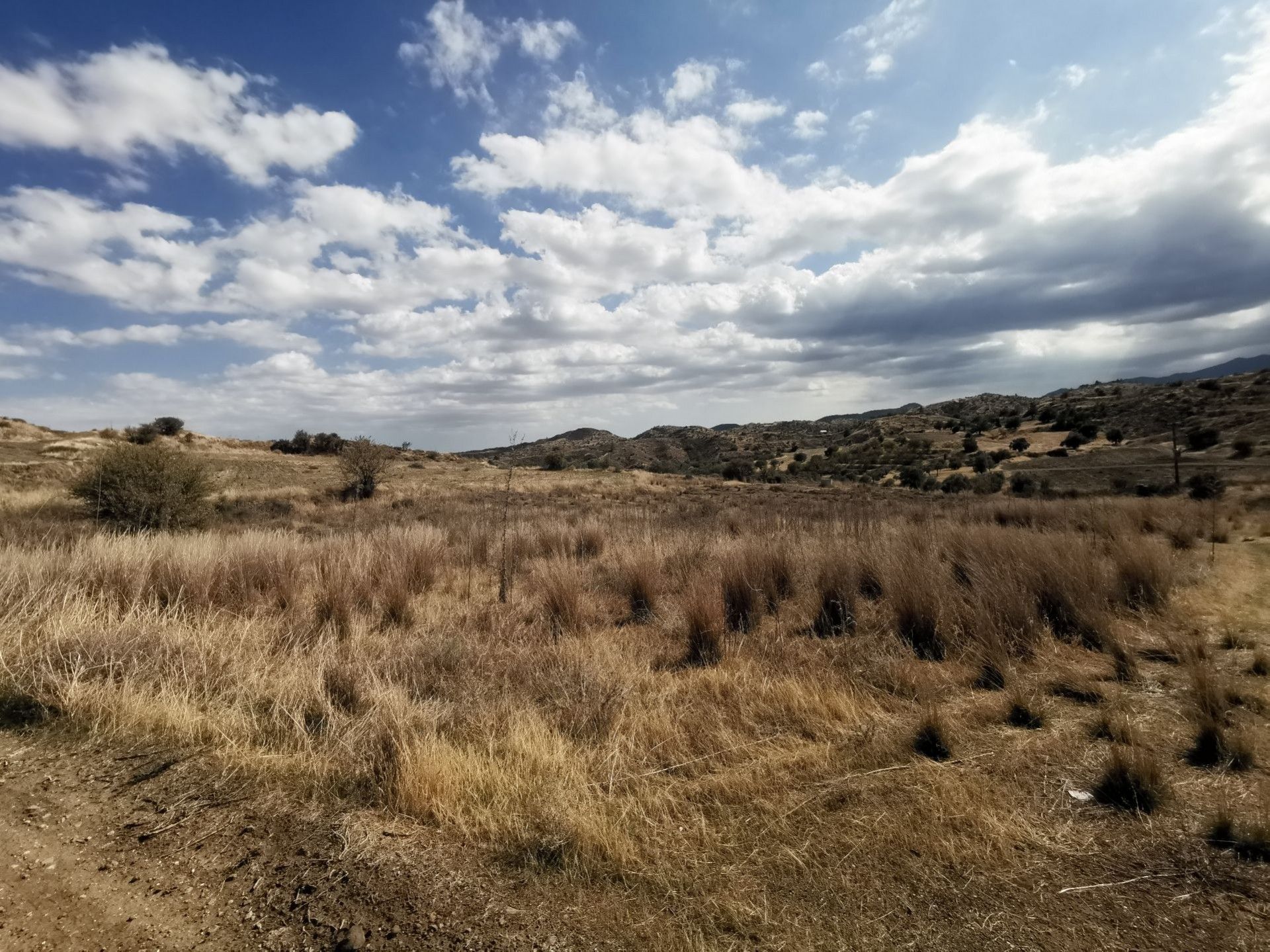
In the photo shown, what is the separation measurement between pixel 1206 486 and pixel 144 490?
1214 inches

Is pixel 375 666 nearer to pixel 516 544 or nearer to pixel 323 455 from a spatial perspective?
pixel 516 544

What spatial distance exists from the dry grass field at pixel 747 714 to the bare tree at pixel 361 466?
69.1 ft

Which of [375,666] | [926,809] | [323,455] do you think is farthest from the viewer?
[323,455]

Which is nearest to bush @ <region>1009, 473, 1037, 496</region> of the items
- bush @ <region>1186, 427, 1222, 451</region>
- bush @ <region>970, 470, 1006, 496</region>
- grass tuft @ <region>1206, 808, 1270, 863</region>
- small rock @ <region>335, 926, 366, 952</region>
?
bush @ <region>970, 470, 1006, 496</region>

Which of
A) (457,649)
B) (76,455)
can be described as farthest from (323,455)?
(457,649)

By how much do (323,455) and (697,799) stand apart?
53.6 meters

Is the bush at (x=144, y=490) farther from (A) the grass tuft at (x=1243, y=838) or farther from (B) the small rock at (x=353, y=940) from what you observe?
(A) the grass tuft at (x=1243, y=838)

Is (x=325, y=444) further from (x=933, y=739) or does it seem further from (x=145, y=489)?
(x=933, y=739)

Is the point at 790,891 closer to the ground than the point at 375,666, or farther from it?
closer to the ground

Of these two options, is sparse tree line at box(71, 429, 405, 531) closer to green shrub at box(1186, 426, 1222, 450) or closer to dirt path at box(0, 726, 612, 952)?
dirt path at box(0, 726, 612, 952)

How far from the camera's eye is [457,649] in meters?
4.97

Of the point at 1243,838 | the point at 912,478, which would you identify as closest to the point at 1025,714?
the point at 1243,838

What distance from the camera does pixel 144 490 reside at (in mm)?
15250

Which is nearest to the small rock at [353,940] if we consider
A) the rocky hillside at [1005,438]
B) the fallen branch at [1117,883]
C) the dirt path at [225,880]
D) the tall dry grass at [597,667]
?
the dirt path at [225,880]
